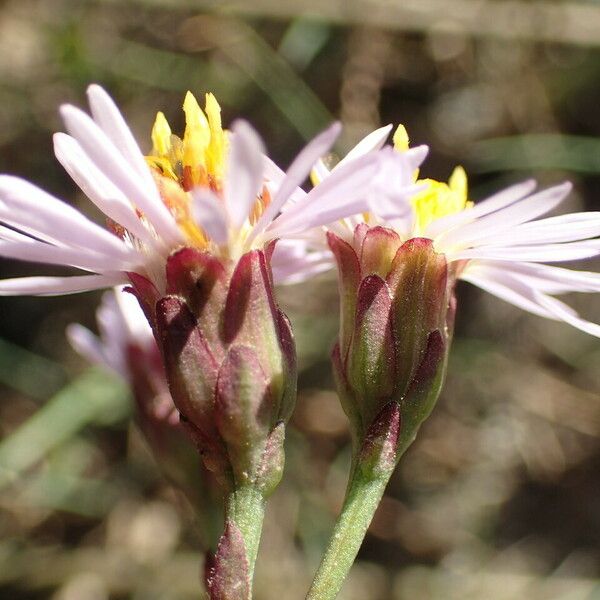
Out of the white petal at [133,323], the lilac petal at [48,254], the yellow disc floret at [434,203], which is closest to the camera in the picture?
the lilac petal at [48,254]

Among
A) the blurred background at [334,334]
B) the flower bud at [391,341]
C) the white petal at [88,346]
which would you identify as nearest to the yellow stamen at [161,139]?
the flower bud at [391,341]

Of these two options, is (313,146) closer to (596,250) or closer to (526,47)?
(596,250)

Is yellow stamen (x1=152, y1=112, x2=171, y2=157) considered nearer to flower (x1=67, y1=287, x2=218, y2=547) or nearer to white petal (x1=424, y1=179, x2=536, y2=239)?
flower (x1=67, y1=287, x2=218, y2=547)

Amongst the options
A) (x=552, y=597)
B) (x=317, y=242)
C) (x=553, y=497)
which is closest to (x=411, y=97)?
(x=553, y=497)

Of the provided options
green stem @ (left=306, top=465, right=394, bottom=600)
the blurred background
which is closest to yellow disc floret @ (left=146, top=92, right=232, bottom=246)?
green stem @ (left=306, top=465, right=394, bottom=600)

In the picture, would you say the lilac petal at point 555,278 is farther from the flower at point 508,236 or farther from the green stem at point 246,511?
the green stem at point 246,511

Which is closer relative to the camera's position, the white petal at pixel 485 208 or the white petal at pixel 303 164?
the white petal at pixel 303 164

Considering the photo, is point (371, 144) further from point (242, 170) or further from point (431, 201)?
point (242, 170)

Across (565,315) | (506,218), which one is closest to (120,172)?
(506,218)
